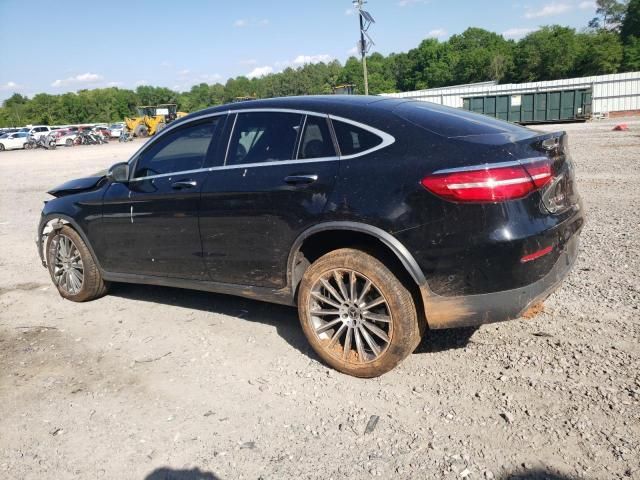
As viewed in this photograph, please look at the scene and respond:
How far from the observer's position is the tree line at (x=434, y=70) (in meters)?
67.4

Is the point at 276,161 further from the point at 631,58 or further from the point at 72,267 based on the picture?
the point at 631,58

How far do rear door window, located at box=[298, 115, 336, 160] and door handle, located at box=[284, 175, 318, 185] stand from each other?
6.2 inches

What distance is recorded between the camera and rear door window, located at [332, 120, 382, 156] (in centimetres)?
339

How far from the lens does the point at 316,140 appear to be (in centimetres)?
362

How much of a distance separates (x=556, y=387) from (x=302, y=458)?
1.59 meters

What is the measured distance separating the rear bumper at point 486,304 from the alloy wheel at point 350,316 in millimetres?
290

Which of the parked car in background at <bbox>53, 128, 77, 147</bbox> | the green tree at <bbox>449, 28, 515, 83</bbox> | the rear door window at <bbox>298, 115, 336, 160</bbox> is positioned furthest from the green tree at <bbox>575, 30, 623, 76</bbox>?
the rear door window at <bbox>298, 115, 336, 160</bbox>

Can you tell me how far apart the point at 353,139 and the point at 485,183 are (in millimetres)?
936

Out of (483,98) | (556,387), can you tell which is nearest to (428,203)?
(556,387)

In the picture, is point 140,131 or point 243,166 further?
point 140,131

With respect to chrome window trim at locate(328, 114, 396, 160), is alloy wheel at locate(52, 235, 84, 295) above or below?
below

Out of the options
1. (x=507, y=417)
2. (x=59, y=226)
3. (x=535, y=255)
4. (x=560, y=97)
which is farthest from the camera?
(x=560, y=97)

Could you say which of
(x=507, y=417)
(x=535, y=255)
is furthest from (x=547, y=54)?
(x=507, y=417)

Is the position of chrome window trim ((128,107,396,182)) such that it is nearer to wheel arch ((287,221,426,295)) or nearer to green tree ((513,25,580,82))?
wheel arch ((287,221,426,295))
